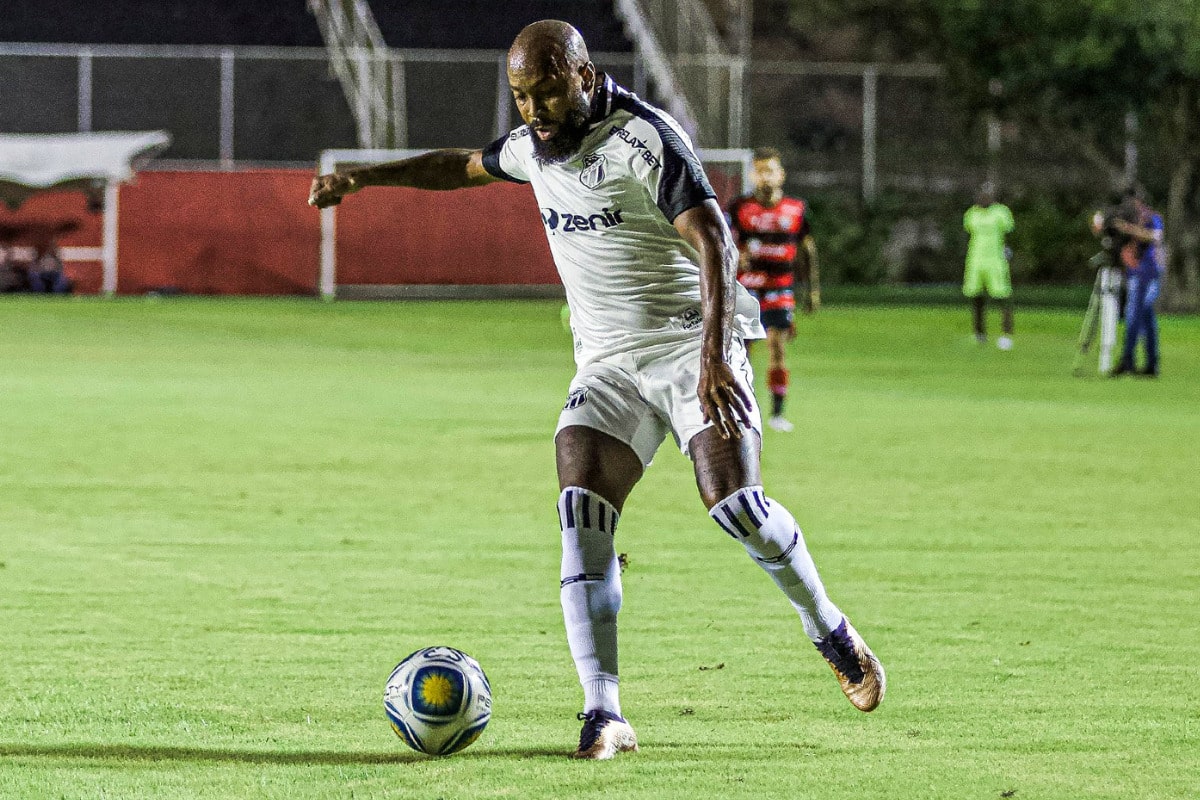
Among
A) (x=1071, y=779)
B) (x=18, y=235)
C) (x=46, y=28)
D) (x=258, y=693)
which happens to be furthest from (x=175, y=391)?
(x=46, y=28)

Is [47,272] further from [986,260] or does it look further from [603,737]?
[603,737]

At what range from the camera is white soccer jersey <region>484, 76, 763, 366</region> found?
5859 mm

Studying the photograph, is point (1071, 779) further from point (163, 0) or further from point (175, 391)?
point (163, 0)

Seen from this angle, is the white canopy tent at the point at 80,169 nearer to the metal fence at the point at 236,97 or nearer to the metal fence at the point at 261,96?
the metal fence at the point at 261,96

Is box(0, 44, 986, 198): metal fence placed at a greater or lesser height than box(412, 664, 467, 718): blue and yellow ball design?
greater

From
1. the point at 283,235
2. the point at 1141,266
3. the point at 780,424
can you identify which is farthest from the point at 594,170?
the point at 283,235

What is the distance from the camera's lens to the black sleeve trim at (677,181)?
580 centimetres

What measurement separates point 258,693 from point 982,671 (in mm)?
2471

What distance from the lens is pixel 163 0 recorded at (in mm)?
42031

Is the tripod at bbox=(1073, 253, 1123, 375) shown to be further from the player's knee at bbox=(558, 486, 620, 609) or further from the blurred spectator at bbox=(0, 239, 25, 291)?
the blurred spectator at bbox=(0, 239, 25, 291)

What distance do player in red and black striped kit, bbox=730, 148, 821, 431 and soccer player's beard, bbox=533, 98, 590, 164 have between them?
9.95 metres

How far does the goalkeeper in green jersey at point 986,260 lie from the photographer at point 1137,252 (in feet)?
16.8

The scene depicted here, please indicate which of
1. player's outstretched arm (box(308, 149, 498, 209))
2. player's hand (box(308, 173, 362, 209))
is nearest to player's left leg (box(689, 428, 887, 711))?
player's outstretched arm (box(308, 149, 498, 209))

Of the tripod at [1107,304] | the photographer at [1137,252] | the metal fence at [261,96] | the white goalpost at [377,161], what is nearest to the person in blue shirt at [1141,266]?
the photographer at [1137,252]
